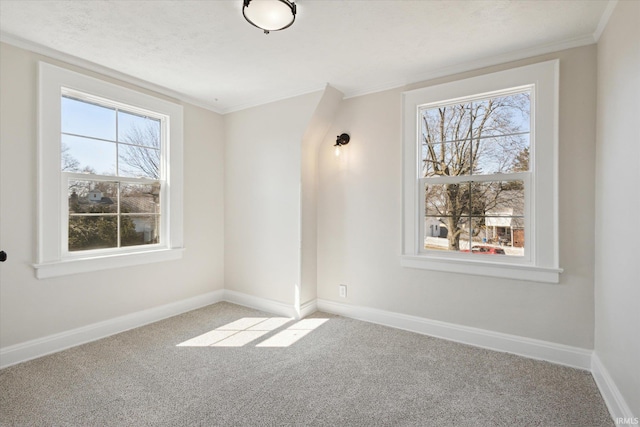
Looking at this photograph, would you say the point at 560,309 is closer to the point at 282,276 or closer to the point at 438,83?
the point at 438,83

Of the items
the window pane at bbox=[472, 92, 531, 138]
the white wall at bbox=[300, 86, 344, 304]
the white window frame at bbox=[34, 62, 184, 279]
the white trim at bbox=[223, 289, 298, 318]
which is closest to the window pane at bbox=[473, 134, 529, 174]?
the window pane at bbox=[472, 92, 531, 138]

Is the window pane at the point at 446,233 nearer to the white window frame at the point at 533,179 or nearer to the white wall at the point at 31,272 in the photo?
the white window frame at the point at 533,179

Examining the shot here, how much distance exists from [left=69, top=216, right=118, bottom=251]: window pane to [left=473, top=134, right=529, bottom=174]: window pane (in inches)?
136

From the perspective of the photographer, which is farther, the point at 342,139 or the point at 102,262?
the point at 342,139

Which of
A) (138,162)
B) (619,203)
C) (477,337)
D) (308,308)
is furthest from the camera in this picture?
(308,308)

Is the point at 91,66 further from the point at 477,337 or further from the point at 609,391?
the point at 609,391

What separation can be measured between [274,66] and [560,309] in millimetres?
3062

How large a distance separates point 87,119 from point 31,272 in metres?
1.39

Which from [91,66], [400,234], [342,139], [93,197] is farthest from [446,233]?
[91,66]

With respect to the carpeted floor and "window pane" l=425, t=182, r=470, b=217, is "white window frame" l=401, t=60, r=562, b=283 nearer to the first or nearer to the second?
"window pane" l=425, t=182, r=470, b=217

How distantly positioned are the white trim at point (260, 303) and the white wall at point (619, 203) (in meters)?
2.57

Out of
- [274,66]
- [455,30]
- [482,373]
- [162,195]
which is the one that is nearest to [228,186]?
[162,195]

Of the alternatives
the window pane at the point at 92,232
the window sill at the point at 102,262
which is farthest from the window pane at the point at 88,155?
the window sill at the point at 102,262

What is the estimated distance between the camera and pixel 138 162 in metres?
3.21
